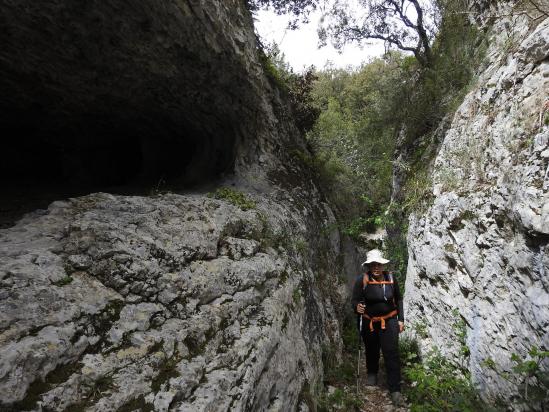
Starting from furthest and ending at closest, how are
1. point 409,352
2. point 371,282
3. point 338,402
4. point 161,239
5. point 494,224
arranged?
point 409,352 < point 371,282 < point 338,402 < point 494,224 < point 161,239

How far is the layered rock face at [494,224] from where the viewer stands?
3994mm

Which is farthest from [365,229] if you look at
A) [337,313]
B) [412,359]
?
[412,359]

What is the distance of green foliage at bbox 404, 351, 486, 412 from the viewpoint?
4.42 metres

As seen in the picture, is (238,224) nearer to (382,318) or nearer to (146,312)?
(146,312)

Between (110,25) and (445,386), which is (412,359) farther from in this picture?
(110,25)

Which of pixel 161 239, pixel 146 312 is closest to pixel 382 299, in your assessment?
pixel 161 239

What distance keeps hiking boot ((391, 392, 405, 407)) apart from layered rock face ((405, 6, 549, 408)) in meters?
0.97

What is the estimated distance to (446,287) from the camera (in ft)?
18.8

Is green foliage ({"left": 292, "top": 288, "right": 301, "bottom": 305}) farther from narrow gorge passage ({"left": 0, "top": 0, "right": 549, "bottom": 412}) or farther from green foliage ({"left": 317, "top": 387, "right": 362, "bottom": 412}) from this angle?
green foliage ({"left": 317, "top": 387, "right": 362, "bottom": 412})

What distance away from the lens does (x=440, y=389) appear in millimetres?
5027

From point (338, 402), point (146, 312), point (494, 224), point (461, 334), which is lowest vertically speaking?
point (338, 402)

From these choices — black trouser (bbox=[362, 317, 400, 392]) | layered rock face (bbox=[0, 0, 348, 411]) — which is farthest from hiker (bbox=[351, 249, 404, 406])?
layered rock face (bbox=[0, 0, 348, 411])

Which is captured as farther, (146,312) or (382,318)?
(382,318)

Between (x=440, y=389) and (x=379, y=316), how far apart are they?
130 cm
